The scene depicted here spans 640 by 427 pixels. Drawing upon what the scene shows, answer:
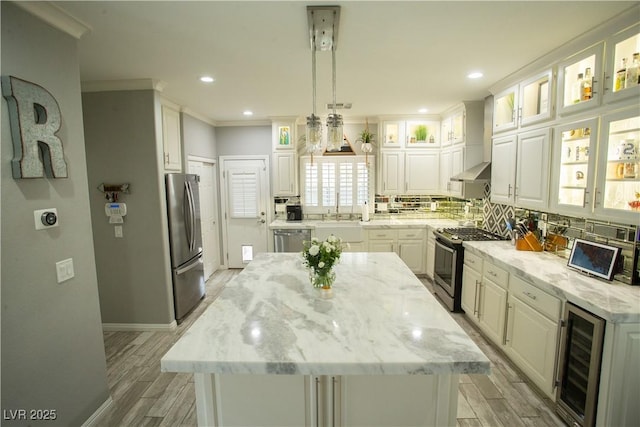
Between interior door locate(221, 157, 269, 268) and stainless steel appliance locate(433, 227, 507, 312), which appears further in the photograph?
interior door locate(221, 157, 269, 268)

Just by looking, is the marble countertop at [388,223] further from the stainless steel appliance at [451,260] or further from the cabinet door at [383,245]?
the stainless steel appliance at [451,260]

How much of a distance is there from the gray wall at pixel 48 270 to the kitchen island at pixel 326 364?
92 centimetres

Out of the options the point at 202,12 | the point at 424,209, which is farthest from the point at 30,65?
the point at 424,209

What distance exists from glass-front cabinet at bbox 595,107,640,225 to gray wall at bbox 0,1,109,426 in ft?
11.4

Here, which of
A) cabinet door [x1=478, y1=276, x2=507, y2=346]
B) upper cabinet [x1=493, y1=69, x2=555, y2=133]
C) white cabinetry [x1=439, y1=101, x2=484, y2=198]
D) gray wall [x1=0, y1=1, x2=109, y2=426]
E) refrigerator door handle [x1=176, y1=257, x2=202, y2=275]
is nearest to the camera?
gray wall [x1=0, y1=1, x2=109, y2=426]

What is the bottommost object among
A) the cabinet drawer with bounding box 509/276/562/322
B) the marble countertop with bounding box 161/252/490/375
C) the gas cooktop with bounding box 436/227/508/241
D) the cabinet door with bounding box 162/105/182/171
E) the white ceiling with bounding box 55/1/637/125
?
the cabinet drawer with bounding box 509/276/562/322

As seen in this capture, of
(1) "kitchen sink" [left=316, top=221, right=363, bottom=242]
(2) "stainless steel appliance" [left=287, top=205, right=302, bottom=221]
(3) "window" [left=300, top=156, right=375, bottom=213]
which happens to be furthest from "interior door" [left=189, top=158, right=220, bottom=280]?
(1) "kitchen sink" [left=316, top=221, right=363, bottom=242]

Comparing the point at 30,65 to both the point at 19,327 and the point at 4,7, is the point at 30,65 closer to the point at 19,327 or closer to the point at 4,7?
the point at 4,7

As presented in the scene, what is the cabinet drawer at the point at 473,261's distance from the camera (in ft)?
10.2

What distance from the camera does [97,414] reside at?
2078 millimetres

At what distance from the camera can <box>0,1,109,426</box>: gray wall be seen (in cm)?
153

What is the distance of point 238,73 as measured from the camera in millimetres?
2793

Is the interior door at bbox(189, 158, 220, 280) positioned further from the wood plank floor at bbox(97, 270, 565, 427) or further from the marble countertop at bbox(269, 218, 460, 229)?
the wood plank floor at bbox(97, 270, 565, 427)

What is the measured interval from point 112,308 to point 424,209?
186 inches
